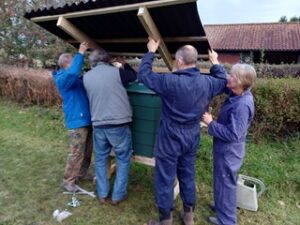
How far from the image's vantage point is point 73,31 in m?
3.46

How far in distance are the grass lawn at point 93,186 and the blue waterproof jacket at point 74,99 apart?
1008 mm

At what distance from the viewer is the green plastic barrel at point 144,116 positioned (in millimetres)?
3451

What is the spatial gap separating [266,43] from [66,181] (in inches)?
1029

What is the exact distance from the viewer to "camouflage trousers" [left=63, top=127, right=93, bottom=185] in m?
3.87

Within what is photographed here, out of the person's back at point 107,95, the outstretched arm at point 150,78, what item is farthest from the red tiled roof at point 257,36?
the outstretched arm at point 150,78

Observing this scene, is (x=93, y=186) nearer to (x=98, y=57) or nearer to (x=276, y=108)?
(x=98, y=57)

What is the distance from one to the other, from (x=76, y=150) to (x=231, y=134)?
1992 millimetres

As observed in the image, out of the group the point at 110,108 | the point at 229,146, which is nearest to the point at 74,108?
the point at 110,108

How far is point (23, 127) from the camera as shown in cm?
706

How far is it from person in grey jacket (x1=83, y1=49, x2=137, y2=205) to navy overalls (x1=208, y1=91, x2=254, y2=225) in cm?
100

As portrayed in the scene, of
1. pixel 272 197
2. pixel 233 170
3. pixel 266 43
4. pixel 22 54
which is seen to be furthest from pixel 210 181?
pixel 266 43

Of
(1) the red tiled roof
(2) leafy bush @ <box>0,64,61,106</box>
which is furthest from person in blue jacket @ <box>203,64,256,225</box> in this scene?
(1) the red tiled roof

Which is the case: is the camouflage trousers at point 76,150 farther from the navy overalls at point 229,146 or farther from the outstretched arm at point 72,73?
the navy overalls at point 229,146

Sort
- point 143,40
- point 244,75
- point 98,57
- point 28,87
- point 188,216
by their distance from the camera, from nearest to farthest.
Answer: point 244,75 < point 188,216 < point 98,57 < point 143,40 < point 28,87
